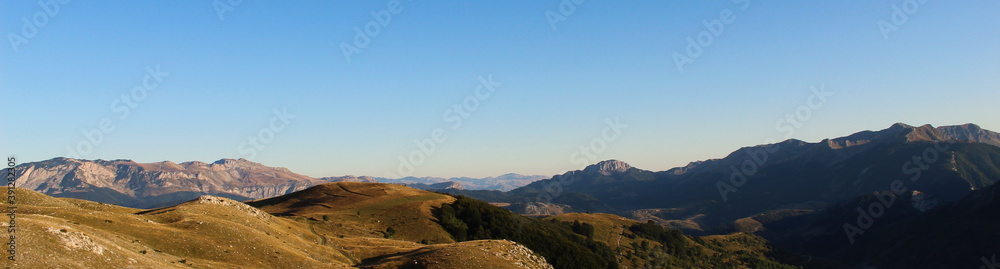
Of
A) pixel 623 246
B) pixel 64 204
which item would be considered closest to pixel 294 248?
pixel 64 204

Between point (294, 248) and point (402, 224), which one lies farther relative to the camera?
point (402, 224)

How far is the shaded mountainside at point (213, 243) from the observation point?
137 feet

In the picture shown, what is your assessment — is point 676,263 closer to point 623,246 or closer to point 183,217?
point 623,246

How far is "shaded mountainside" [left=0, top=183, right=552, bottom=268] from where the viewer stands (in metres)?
41.7

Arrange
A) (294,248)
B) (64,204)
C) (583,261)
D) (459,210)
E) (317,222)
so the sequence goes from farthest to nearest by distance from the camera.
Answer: (459,210) < (583,261) < (317,222) < (64,204) < (294,248)

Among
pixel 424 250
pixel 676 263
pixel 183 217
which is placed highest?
pixel 183 217

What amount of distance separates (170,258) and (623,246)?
159 metres

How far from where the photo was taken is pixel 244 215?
7831 centimetres

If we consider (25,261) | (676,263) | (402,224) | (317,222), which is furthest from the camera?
(676,263)

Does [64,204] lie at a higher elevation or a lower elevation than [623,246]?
higher

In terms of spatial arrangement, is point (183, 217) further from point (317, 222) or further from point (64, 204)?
point (317, 222)

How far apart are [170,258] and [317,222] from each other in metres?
47.8

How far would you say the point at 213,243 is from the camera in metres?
57.6

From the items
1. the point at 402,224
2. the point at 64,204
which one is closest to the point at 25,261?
the point at 64,204
